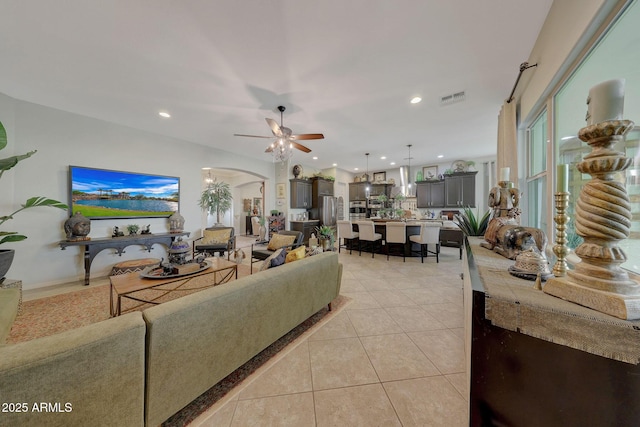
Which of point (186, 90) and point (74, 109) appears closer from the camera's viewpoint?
point (186, 90)

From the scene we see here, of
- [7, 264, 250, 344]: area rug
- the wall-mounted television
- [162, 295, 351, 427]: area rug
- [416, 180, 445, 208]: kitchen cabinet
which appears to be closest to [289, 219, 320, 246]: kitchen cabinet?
the wall-mounted television

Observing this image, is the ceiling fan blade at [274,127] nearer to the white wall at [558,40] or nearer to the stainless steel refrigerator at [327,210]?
the white wall at [558,40]

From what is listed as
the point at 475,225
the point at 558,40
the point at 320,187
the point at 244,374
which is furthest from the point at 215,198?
the point at 558,40

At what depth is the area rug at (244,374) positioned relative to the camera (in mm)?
1282

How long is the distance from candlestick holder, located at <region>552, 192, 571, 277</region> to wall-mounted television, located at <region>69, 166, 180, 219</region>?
18.2ft

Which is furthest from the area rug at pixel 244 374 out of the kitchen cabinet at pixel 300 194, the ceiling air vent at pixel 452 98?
the kitchen cabinet at pixel 300 194

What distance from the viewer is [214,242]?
14.6 feet

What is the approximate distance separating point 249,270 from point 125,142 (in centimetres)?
338

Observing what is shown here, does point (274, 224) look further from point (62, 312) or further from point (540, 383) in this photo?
point (540, 383)

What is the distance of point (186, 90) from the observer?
8.68 ft

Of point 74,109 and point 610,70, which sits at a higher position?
point 74,109

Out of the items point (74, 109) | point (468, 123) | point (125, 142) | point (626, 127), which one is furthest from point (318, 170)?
A: point (626, 127)

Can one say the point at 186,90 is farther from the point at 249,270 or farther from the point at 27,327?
the point at 27,327

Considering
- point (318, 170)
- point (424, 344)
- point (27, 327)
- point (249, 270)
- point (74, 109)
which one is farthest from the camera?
point (318, 170)
